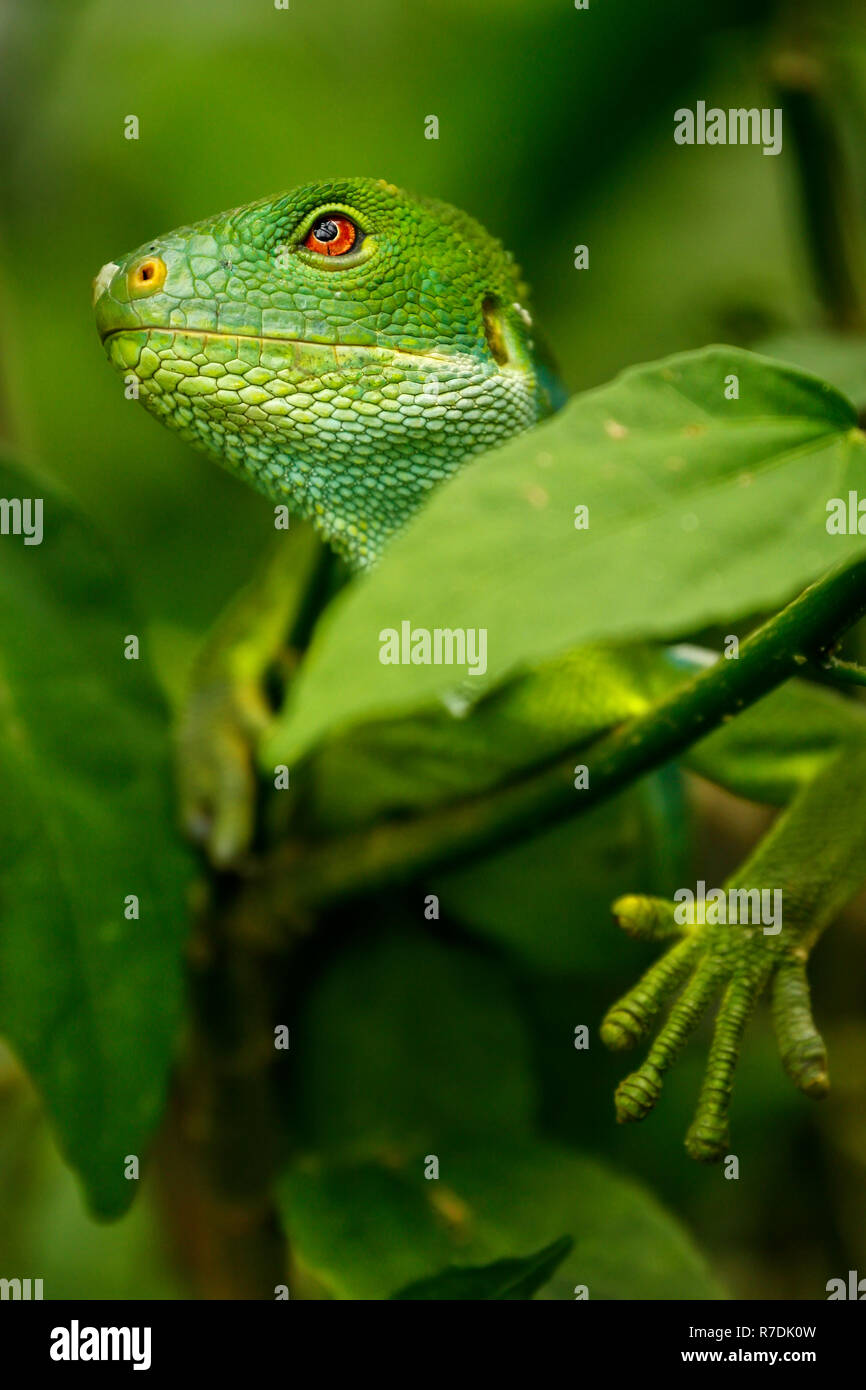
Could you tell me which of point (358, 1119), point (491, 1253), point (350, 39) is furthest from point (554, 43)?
point (491, 1253)

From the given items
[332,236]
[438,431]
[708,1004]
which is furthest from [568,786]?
[332,236]

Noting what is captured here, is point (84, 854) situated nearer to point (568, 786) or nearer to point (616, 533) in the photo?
point (568, 786)

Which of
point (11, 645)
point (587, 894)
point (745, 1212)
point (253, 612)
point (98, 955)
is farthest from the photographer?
point (745, 1212)

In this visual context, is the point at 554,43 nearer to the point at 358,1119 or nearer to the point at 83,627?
the point at 83,627

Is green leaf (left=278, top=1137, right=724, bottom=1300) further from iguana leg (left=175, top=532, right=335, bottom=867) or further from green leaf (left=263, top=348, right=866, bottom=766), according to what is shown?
green leaf (left=263, top=348, right=866, bottom=766)

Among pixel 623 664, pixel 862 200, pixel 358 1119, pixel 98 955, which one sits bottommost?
pixel 358 1119

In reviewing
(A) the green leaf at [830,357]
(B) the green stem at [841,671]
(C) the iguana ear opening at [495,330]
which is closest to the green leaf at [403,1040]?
(C) the iguana ear opening at [495,330]

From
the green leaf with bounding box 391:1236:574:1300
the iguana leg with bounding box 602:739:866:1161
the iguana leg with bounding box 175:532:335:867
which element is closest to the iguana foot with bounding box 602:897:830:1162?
the iguana leg with bounding box 602:739:866:1161

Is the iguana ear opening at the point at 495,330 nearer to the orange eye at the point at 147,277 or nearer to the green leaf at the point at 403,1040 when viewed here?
the orange eye at the point at 147,277
